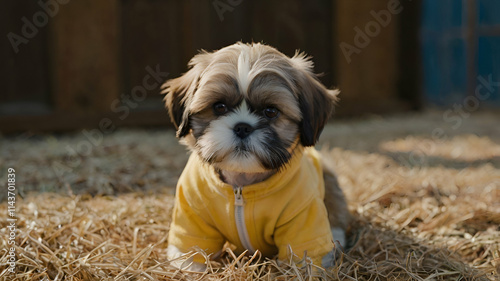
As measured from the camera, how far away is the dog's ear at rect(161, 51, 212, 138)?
10.2ft

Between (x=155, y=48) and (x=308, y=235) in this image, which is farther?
(x=155, y=48)

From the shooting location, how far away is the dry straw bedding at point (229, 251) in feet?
10.1

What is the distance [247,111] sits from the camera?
2941 mm

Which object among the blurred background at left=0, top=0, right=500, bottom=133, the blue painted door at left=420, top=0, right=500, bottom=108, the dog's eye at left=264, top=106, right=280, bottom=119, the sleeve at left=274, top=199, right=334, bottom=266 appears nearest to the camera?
the dog's eye at left=264, top=106, right=280, bottom=119

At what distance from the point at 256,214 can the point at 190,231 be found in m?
0.41

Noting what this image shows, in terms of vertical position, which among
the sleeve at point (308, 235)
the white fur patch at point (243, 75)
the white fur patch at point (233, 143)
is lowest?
the sleeve at point (308, 235)

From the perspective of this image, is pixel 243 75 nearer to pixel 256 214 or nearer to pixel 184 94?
pixel 184 94

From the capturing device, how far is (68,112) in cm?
839

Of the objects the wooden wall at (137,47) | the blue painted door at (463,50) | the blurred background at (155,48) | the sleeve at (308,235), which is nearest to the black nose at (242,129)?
the sleeve at (308,235)

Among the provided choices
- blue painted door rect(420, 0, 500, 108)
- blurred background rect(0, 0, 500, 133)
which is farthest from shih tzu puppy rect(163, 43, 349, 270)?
blue painted door rect(420, 0, 500, 108)

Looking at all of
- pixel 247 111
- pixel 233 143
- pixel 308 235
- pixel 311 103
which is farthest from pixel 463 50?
pixel 233 143

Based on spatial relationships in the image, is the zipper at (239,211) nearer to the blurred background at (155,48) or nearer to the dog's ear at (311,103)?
the dog's ear at (311,103)

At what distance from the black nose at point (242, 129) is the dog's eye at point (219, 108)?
0.15 meters

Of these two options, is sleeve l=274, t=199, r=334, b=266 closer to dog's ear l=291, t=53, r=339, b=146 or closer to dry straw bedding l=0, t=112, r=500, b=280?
dry straw bedding l=0, t=112, r=500, b=280
